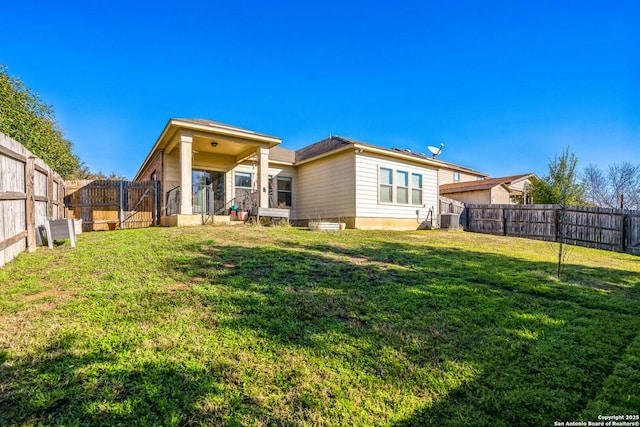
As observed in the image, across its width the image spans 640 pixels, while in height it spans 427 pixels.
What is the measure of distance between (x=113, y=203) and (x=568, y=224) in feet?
59.9

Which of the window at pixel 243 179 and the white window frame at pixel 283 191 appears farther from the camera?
the white window frame at pixel 283 191

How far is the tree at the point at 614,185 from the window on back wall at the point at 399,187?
1424cm

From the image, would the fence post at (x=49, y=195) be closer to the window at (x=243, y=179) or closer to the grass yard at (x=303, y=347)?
the grass yard at (x=303, y=347)

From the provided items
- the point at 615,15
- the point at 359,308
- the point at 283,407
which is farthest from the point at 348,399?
the point at 615,15

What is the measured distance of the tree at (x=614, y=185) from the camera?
1975cm

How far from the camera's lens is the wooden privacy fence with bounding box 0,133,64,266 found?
183 inches

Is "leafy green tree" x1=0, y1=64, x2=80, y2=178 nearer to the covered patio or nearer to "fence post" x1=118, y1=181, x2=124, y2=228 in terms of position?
"fence post" x1=118, y1=181, x2=124, y2=228

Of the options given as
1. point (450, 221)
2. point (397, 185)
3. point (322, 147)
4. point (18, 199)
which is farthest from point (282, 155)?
point (18, 199)

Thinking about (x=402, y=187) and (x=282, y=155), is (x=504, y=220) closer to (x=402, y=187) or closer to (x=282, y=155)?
(x=402, y=187)

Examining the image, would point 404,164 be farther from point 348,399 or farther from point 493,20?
point 348,399

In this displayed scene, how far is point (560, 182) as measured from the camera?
749 inches

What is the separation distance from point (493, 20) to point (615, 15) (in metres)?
3.47

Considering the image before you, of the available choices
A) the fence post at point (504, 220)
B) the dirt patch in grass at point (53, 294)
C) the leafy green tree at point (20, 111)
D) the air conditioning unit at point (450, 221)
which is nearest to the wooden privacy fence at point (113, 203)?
the leafy green tree at point (20, 111)

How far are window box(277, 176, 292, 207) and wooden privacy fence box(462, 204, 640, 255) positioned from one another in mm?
9328
